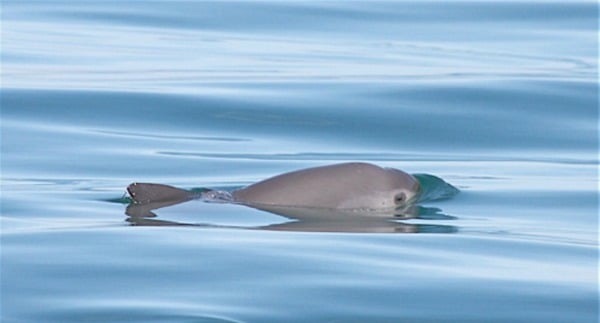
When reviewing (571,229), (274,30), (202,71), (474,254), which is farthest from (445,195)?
(274,30)

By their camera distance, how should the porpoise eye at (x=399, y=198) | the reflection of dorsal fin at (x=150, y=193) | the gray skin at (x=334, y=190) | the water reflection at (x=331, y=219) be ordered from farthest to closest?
1. the porpoise eye at (x=399, y=198)
2. the gray skin at (x=334, y=190)
3. the reflection of dorsal fin at (x=150, y=193)
4. the water reflection at (x=331, y=219)

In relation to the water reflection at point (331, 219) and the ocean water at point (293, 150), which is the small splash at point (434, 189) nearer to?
the ocean water at point (293, 150)

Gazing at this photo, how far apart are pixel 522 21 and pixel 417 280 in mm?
16954

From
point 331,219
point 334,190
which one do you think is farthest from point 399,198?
point 331,219

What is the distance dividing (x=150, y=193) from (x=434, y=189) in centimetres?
202

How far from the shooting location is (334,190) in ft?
35.4

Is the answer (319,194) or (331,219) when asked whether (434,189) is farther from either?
(331,219)

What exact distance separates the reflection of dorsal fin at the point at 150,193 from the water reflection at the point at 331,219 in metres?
0.02

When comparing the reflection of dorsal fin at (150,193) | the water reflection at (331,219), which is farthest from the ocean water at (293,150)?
the reflection of dorsal fin at (150,193)

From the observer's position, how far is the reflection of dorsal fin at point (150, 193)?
10.5 m

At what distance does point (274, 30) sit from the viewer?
2341 cm

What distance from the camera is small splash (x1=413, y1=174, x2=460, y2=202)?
11.4 meters

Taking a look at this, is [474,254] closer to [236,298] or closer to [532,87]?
[236,298]

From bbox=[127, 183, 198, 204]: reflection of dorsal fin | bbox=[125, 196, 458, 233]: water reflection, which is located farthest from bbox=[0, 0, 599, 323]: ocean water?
bbox=[127, 183, 198, 204]: reflection of dorsal fin
